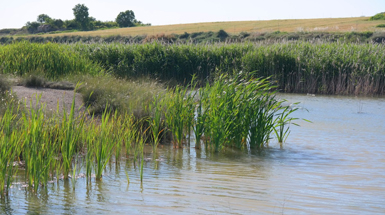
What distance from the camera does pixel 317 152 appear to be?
7.97 metres

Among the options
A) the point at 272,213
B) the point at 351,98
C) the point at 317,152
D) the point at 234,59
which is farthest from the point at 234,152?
the point at 234,59

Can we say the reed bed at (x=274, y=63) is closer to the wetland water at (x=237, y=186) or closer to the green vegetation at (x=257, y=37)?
the wetland water at (x=237, y=186)

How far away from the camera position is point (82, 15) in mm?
111625

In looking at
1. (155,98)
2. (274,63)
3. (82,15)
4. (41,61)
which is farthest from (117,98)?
(82,15)

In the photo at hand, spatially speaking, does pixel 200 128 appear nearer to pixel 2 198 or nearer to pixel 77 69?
pixel 2 198

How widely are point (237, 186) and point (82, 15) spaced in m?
113

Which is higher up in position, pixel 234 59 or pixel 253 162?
pixel 234 59

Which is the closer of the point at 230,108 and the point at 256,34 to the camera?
the point at 230,108

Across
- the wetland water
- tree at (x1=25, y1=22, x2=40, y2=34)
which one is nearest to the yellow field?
tree at (x1=25, y1=22, x2=40, y2=34)

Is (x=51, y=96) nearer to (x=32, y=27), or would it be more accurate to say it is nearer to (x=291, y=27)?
(x=291, y=27)

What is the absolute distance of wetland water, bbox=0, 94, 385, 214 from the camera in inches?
171

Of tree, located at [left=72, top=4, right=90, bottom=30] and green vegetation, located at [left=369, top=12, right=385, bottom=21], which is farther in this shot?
tree, located at [left=72, top=4, right=90, bottom=30]

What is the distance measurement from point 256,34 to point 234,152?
169 ft

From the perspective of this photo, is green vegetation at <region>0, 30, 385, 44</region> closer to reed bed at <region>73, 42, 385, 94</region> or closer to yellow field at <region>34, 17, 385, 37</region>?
yellow field at <region>34, 17, 385, 37</region>
